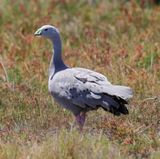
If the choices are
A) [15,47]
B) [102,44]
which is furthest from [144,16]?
[15,47]

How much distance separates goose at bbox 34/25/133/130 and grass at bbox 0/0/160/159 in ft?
0.91

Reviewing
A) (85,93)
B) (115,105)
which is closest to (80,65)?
(85,93)

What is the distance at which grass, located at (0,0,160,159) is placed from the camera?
7.76m

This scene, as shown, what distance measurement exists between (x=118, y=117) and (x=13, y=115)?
122 centimetres

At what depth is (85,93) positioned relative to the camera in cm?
874

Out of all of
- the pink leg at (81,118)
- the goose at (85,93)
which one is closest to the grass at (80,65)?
the pink leg at (81,118)

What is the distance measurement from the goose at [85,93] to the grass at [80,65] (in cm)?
28

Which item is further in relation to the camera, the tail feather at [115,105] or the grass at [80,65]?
the tail feather at [115,105]

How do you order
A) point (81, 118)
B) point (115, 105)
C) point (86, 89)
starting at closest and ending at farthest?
point (115, 105), point (86, 89), point (81, 118)

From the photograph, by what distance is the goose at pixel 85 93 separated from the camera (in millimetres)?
8516

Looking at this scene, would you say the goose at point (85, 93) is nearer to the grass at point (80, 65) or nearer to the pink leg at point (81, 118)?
the pink leg at point (81, 118)

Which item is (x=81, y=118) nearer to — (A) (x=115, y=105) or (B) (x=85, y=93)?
(B) (x=85, y=93)

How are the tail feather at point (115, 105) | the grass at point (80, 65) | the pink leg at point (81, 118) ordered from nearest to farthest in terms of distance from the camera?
the grass at point (80, 65) → the tail feather at point (115, 105) → the pink leg at point (81, 118)

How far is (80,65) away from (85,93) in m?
2.90
